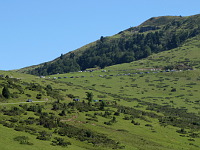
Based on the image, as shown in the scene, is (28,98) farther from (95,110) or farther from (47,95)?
(95,110)

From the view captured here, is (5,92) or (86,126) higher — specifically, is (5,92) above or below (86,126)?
above

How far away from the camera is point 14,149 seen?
58719mm

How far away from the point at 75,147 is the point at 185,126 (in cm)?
5868

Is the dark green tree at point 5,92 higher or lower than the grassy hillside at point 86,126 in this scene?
higher

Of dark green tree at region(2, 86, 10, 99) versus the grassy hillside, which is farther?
dark green tree at region(2, 86, 10, 99)

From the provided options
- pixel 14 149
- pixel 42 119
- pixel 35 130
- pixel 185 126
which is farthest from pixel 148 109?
pixel 14 149

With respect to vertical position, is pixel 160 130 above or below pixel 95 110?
below

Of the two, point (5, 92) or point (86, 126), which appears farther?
point (5, 92)

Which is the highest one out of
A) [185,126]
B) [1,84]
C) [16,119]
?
[1,84]

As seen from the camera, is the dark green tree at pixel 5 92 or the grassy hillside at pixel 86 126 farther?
the dark green tree at pixel 5 92

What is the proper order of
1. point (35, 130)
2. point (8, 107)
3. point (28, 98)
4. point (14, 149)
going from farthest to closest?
point (28, 98) → point (8, 107) → point (35, 130) → point (14, 149)

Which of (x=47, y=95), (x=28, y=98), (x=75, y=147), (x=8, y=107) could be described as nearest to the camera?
(x=75, y=147)

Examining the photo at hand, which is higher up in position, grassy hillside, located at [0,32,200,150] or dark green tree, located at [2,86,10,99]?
dark green tree, located at [2,86,10,99]

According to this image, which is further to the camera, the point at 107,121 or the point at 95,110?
the point at 95,110
